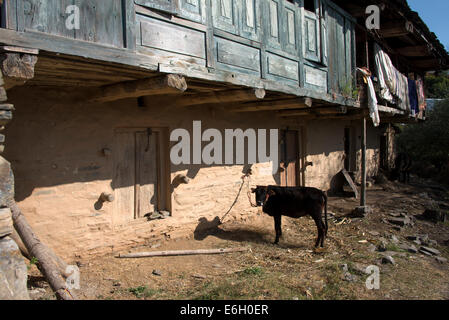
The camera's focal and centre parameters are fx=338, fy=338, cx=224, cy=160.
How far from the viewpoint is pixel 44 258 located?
4008 millimetres

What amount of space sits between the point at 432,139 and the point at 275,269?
16.1 meters

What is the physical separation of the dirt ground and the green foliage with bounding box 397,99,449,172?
36.9ft

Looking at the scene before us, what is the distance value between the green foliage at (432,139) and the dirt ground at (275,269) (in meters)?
11.2

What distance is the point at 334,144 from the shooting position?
12.0 meters

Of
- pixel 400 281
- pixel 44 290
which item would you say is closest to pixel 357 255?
pixel 400 281

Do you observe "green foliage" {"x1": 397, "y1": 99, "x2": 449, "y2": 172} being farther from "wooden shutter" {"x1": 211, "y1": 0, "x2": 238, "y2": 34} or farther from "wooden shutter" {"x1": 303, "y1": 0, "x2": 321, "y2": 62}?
"wooden shutter" {"x1": 211, "y1": 0, "x2": 238, "y2": 34}

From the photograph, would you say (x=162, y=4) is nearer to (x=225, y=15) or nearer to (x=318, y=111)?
(x=225, y=15)

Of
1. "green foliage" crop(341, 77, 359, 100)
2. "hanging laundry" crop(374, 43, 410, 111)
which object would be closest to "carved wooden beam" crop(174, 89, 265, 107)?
"green foliage" crop(341, 77, 359, 100)

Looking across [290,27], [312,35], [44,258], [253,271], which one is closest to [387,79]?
[312,35]

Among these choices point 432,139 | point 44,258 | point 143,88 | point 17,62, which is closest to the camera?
point 17,62
